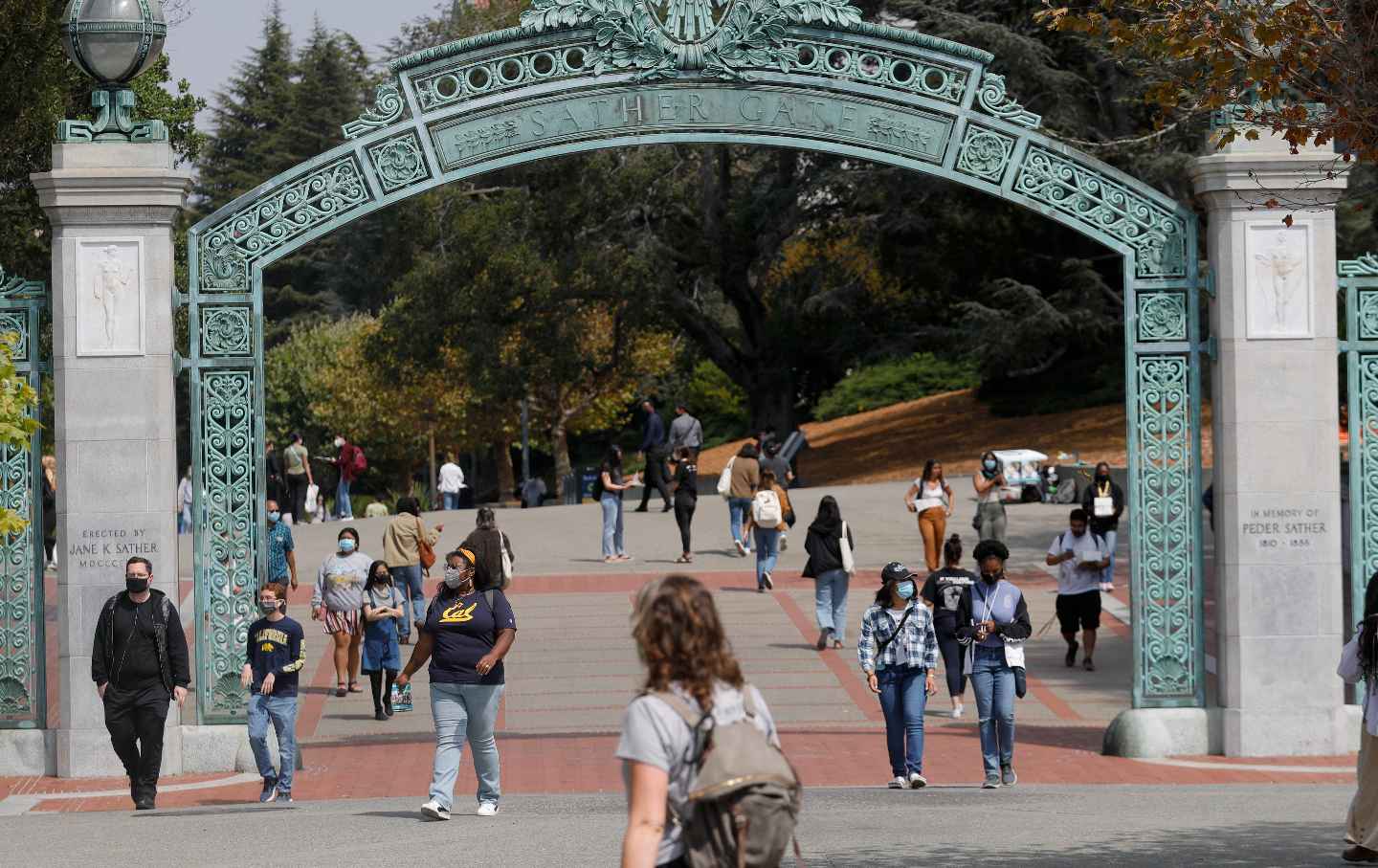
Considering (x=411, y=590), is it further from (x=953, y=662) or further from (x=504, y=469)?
(x=504, y=469)

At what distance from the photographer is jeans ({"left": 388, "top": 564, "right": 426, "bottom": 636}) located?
1766cm

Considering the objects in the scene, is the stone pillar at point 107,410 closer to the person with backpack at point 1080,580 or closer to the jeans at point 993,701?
the jeans at point 993,701

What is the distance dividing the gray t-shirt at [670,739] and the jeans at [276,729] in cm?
668

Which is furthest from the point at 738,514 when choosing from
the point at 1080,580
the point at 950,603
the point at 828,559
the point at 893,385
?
the point at 893,385

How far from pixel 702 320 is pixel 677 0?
3054 cm

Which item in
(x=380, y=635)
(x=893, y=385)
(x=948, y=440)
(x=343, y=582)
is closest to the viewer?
(x=380, y=635)

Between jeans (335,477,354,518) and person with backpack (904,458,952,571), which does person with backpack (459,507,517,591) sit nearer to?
person with backpack (904,458,952,571)

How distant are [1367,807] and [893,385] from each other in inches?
1850

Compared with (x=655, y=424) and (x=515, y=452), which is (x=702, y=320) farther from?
(x=515, y=452)

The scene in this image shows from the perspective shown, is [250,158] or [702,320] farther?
[250,158]

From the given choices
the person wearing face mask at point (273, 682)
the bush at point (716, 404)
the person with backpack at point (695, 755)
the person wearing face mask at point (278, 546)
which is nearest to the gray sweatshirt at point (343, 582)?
the person wearing face mask at point (278, 546)

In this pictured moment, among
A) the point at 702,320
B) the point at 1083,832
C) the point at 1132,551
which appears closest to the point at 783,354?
the point at 702,320

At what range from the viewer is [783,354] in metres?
43.7

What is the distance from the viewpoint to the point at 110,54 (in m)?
12.4
